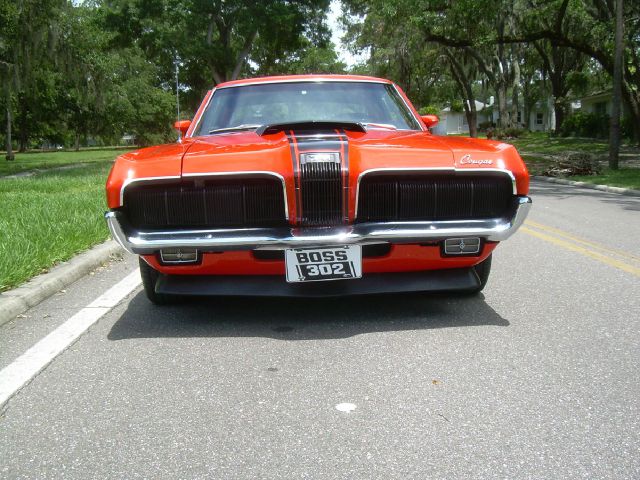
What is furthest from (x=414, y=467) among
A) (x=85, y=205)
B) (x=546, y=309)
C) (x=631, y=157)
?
(x=631, y=157)

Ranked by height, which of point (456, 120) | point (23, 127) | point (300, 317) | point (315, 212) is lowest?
point (300, 317)

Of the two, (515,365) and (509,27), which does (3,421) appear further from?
(509,27)

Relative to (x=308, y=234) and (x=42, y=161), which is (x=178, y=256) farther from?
(x=42, y=161)

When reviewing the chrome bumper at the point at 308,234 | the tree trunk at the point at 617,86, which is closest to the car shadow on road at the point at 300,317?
the chrome bumper at the point at 308,234

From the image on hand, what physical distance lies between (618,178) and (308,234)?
14696mm

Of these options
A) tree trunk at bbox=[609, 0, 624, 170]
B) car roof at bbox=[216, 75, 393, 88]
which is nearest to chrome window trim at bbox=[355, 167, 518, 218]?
car roof at bbox=[216, 75, 393, 88]

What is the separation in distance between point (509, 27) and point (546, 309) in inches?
1159

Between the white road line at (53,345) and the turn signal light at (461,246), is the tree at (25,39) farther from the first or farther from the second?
the turn signal light at (461,246)

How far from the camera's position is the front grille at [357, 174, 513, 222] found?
3.92 meters

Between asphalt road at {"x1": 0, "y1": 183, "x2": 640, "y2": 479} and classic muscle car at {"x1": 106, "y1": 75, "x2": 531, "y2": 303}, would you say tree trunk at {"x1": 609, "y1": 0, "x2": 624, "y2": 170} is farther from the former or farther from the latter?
classic muscle car at {"x1": 106, "y1": 75, "x2": 531, "y2": 303}

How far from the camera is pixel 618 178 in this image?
53.9 ft

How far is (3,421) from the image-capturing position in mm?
2803

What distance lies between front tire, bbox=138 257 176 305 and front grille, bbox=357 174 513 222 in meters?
1.45

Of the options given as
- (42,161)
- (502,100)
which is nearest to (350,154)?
(42,161)
